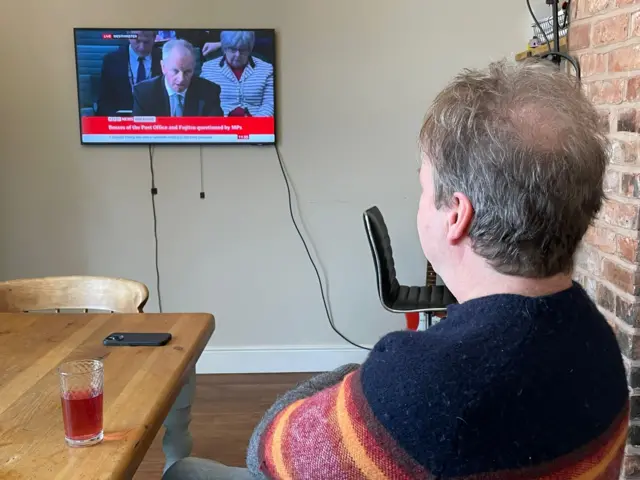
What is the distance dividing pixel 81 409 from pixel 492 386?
26.1 inches

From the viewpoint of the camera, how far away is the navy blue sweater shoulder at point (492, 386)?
2.18 ft

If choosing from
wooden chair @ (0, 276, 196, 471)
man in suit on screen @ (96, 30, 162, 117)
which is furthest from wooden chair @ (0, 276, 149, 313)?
man in suit on screen @ (96, 30, 162, 117)

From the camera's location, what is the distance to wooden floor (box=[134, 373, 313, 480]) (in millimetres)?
2467

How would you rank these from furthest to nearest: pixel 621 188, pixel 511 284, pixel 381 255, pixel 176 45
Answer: pixel 176 45 < pixel 381 255 < pixel 621 188 < pixel 511 284

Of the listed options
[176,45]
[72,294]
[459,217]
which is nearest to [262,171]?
[176,45]

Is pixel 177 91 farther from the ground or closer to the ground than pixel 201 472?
farther from the ground

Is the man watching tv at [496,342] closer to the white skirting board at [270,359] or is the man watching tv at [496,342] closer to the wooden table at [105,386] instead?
the wooden table at [105,386]

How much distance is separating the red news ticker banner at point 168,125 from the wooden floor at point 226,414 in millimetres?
1238

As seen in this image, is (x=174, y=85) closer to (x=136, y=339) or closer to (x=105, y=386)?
(x=136, y=339)

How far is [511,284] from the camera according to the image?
2.53ft

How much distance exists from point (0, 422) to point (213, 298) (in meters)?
2.15

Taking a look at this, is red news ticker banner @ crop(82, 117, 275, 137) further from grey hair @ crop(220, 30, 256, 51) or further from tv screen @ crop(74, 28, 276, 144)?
grey hair @ crop(220, 30, 256, 51)

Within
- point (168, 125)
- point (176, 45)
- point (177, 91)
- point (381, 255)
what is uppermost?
point (176, 45)

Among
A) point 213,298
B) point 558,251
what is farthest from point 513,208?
point 213,298
